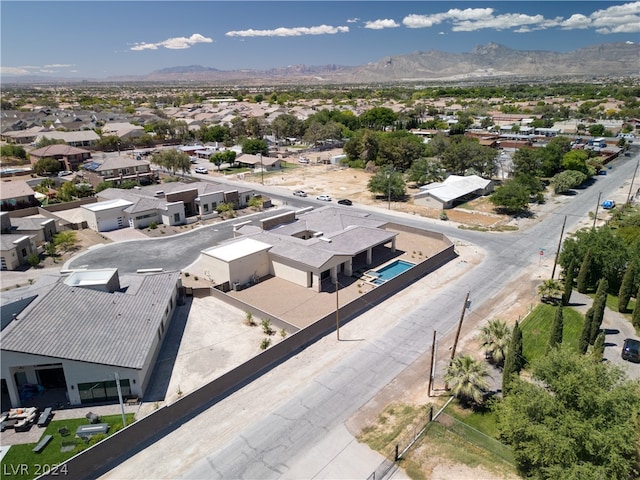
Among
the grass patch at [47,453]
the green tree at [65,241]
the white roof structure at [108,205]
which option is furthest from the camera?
the white roof structure at [108,205]

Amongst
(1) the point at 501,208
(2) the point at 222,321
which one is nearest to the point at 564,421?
(2) the point at 222,321

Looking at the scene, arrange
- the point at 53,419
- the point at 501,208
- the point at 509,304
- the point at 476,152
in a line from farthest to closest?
the point at 476,152 < the point at 501,208 < the point at 509,304 < the point at 53,419

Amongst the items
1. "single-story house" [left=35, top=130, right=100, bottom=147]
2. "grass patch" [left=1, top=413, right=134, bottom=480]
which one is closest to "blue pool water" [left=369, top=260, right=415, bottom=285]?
"grass patch" [left=1, top=413, right=134, bottom=480]

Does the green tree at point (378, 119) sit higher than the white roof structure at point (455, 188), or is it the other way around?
the green tree at point (378, 119)

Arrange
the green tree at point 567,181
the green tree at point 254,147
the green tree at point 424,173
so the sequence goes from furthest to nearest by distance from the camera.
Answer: the green tree at point 254,147 < the green tree at point 424,173 < the green tree at point 567,181

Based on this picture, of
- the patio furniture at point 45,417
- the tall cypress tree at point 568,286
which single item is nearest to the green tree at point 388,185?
the tall cypress tree at point 568,286

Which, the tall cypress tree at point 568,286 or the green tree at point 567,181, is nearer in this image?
the tall cypress tree at point 568,286

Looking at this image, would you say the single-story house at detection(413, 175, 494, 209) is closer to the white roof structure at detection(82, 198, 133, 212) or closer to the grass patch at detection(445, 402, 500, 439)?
the white roof structure at detection(82, 198, 133, 212)

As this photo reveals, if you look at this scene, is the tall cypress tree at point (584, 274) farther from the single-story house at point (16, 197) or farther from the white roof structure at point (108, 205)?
the single-story house at point (16, 197)

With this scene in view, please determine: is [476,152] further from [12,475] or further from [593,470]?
[12,475]
